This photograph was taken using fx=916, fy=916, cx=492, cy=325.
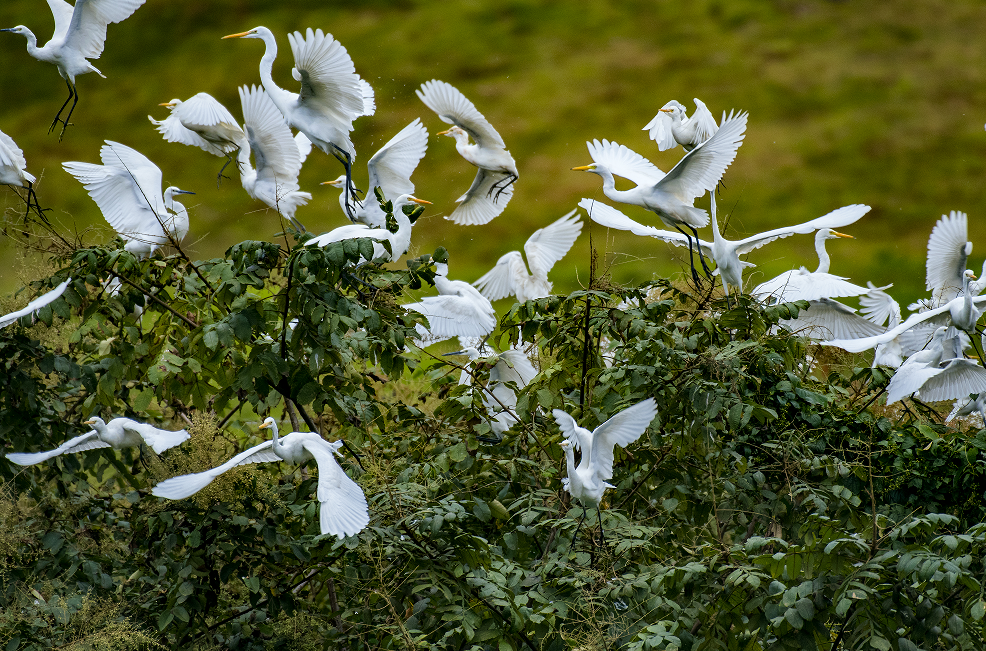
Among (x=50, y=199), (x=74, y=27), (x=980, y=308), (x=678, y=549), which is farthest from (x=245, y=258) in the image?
(x=50, y=199)

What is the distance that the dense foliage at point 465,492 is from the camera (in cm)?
190

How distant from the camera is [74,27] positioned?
125 inches

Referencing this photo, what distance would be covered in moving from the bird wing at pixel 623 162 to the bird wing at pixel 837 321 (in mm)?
772

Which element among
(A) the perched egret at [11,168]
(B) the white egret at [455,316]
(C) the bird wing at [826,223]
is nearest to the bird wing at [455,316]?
(B) the white egret at [455,316]

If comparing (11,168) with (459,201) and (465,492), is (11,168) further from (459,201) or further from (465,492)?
(465,492)

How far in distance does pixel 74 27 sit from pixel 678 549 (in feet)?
8.68

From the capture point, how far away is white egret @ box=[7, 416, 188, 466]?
2.21 m

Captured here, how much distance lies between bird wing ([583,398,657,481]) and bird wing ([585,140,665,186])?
146 cm

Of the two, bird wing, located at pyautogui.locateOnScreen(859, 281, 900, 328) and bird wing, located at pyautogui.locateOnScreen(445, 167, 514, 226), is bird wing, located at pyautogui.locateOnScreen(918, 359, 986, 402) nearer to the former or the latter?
bird wing, located at pyautogui.locateOnScreen(859, 281, 900, 328)

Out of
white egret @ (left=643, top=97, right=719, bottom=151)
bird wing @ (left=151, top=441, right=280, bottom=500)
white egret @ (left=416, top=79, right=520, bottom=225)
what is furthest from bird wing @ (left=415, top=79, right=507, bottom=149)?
bird wing @ (left=151, top=441, right=280, bottom=500)

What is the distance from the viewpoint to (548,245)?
4.39 metres

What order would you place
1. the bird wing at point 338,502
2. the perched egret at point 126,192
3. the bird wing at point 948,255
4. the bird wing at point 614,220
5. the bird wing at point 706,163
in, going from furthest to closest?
the bird wing at point 948,255, the perched egret at point 126,192, the bird wing at point 614,220, the bird wing at point 706,163, the bird wing at point 338,502

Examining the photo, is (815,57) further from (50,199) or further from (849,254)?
(50,199)

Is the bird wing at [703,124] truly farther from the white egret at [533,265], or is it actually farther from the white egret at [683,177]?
the white egret at [533,265]
